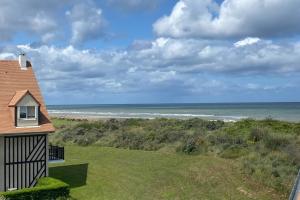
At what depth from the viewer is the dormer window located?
2222 cm

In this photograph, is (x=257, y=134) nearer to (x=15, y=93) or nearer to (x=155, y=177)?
(x=155, y=177)

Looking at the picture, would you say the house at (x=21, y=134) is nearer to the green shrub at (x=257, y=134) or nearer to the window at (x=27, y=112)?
the window at (x=27, y=112)

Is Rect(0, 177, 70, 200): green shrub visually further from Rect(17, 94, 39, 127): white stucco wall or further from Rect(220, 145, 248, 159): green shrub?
Rect(220, 145, 248, 159): green shrub

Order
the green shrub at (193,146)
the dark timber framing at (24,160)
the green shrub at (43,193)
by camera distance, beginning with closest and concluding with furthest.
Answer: the green shrub at (43,193) → the dark timber framing at (24,160) → the green shrub at (193,146)

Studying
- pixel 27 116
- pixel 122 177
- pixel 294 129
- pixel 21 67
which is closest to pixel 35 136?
pixel 27 116

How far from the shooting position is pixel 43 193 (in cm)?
2055

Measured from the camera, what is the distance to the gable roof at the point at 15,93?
22.0 meters

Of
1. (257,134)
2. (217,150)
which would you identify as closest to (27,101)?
(217,150)

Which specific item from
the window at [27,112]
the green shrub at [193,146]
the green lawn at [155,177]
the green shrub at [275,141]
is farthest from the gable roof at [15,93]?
the green shrub at [275,141]

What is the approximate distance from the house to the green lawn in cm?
267

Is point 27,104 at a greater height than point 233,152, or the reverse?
point 27,104

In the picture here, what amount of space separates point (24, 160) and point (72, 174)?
193 inches

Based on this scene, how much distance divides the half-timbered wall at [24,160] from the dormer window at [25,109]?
714mm

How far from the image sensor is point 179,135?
1521 inches
